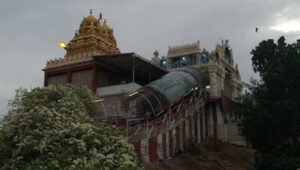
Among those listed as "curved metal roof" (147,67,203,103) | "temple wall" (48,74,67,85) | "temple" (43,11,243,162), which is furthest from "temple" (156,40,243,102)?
"temple wall" (48,74,67,85)

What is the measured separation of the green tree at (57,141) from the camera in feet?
74.1

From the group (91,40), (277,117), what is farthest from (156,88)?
(91,40)

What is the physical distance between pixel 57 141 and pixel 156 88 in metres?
12.1

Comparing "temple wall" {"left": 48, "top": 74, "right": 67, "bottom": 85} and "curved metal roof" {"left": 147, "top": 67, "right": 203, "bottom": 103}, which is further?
"temple wall" {"left": 48, "top": 74, "right": 67, "bottom": 85}

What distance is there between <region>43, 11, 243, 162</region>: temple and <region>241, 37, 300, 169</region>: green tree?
503cm

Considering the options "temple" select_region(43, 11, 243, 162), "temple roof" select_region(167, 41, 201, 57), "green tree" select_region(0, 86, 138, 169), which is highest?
"temple roof" select_region(167, 41, 201, 57)

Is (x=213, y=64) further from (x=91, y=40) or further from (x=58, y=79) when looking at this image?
(x=58, y=79)

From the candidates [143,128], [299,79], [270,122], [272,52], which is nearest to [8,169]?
[143,128]

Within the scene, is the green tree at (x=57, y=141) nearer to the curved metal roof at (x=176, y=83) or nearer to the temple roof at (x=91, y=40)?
the curved metal roof at (x=176, y=83)

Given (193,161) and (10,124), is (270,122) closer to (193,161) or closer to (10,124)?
(193,161)

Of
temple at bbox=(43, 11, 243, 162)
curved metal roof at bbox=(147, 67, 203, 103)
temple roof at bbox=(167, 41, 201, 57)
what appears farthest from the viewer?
temple roof at bbox=(167, 41, 201, 57)

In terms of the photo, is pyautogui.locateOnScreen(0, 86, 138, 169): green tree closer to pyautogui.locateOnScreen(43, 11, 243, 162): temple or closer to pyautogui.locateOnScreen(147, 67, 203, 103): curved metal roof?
pyautogui.locateOnScreen(43, 11, 243, 162): temple

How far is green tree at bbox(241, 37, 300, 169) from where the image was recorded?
3231 centimetres

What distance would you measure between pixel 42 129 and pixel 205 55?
25530mm
